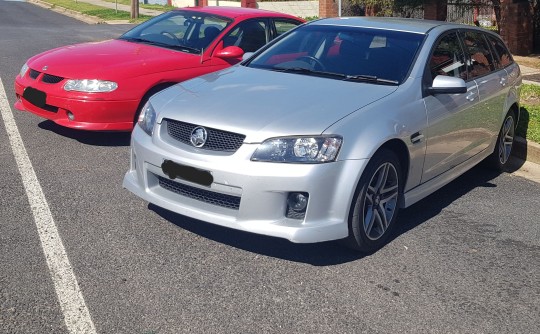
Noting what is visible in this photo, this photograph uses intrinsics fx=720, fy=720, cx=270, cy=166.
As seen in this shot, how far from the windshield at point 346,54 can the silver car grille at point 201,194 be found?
1551 millimetres

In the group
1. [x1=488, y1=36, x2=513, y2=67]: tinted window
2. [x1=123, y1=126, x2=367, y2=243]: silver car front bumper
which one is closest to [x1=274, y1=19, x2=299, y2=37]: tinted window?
[x1=488, y1=36, x2=513, y2=67]: tinted window

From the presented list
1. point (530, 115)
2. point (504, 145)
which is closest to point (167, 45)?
point (504, 145)

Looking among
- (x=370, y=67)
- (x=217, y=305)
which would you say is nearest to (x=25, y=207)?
(x=217, y=305)

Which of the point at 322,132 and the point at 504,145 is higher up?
the point at 322,132

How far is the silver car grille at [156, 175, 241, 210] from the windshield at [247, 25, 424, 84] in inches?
61.1

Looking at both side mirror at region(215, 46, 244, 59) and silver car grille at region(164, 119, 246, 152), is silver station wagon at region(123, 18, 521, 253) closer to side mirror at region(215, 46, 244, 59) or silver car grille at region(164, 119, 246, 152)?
silver car grille at region(164, 119, 246, 152)

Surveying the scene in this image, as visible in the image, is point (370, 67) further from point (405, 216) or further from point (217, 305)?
point (217, 305)

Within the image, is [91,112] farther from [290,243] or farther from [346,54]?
[290,243]

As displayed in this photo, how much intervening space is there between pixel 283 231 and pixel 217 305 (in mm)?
672

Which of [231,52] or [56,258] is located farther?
[231,52]

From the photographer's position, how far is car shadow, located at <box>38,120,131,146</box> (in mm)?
7680

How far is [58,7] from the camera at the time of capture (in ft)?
132

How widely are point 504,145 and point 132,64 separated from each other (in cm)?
393

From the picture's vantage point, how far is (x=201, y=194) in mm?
4785
